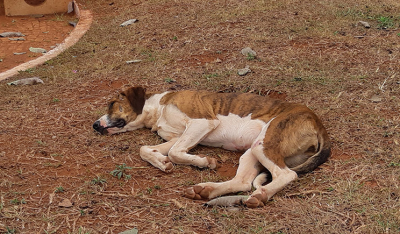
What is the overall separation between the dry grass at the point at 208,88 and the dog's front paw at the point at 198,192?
7 centimetres

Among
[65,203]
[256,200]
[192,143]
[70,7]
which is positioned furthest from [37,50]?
[256,200]

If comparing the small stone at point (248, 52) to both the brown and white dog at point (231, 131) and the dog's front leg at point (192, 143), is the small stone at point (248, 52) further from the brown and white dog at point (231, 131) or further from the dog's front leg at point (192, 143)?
the dog's front leg at point (192, 143)

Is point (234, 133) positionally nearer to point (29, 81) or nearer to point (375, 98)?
point (375, 98)

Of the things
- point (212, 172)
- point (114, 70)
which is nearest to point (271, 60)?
point (114, 70)

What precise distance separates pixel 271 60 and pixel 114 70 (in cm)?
270

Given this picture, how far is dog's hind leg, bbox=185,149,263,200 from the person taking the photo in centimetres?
418

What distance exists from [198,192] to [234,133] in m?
1.21

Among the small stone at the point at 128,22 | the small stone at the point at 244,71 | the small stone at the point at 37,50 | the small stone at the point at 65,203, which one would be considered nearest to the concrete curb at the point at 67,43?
the small stone at the point at 37,50

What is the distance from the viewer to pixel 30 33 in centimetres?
1195

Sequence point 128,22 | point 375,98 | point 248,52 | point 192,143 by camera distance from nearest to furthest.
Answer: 1. point 192,143
2. point 375,98
3. point 248,52
4. point 128,22

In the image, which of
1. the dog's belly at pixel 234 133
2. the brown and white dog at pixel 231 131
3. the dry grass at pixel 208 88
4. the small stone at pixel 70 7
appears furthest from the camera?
the small stone at pixel 70 7

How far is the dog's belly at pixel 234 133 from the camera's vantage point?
199 inches

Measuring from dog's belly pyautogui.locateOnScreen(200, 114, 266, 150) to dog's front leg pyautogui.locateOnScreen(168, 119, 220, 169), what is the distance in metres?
0.11

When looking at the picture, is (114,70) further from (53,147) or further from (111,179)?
(111,179)
